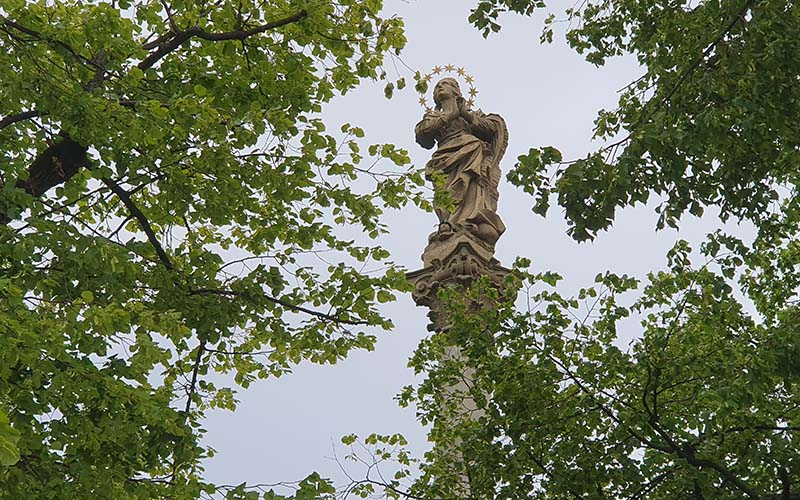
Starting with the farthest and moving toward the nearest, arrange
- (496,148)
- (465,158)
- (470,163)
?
(496,148) < (465,158) < (470,163)

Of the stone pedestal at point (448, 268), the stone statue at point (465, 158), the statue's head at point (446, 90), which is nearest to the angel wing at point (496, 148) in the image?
the stone statue at point (465, 158)

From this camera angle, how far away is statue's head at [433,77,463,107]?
13344 mm

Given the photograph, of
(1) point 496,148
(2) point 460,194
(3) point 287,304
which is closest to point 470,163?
(2) point 460,194

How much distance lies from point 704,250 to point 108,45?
200 inches

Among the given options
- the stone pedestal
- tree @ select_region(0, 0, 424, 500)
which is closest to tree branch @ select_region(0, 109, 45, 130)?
tree @ select_region(0, 0, 424, 500)

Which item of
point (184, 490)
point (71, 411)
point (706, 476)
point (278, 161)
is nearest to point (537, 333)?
point (706, 476)

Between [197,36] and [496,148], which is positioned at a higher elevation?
[496,148]

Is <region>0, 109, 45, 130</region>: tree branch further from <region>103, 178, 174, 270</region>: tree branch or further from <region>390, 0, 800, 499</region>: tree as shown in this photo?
<region>390, 0, 800, 499</region>: tree

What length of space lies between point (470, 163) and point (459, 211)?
2.83 feet

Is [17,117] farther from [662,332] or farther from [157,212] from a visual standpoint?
[662,332]

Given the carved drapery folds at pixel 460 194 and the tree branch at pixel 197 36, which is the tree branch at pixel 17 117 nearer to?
the tree branch at pixel 197 36

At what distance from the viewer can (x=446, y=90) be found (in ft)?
43.8

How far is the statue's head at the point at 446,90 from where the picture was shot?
13.3m

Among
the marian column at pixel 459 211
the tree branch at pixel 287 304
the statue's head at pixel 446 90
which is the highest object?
the statue's head at pixel 446 90
